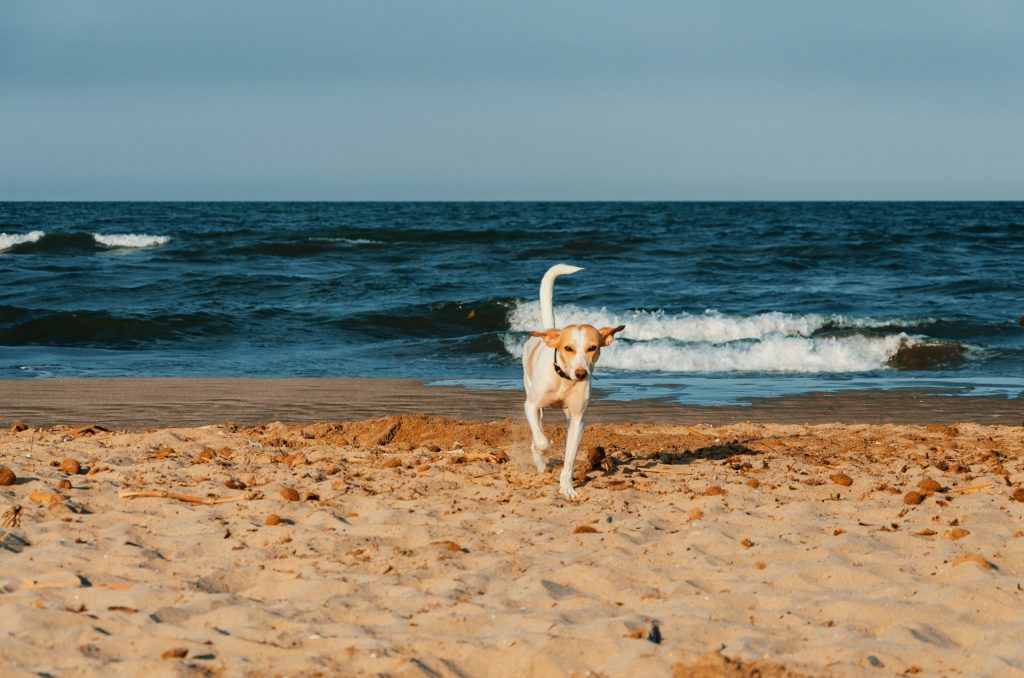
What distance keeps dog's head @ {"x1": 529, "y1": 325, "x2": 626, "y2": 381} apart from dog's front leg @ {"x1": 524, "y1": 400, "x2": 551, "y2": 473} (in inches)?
18.9

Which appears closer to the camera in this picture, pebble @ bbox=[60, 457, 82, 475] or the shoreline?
pebble @ bbox=[60, 457, 82, 475]

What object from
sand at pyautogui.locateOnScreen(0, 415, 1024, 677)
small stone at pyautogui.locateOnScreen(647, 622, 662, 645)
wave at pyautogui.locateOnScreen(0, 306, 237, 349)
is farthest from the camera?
wave at pyautogui.locateOnScreen(0, 306, 237, 349)

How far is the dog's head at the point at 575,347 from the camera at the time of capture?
660 cm

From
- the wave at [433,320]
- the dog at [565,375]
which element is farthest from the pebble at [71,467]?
the wave at [433,320]

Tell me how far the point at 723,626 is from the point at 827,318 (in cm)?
1754

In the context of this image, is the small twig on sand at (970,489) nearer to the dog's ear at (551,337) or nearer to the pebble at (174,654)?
the dog's ear at (551,337)

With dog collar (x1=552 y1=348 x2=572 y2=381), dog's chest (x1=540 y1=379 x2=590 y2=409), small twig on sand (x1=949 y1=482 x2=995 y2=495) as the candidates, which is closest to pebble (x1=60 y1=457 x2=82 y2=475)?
dog's chest (x1=540 y1=379 x2=590 y2=409)

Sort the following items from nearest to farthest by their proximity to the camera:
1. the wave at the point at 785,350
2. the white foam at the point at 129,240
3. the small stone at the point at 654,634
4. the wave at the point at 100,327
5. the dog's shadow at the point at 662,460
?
the small stone at the point at 654,634
the dog's shadow at the point at 662,460
the wave at the point at 785,350
the wave at the point at 100,327
the white foam at the point at 129,240

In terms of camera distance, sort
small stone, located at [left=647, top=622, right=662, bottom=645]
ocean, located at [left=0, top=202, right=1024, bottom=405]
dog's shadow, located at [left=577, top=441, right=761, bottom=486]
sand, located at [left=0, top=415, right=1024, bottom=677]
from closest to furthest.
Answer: sand, located at [left=0, top=415, right=1024, bottom=677]
small stone, located at [left=647, top=622, right=662, bottom=645]
dog's shadow, located at [left=577, top=441, right=761, bottom=486]
ocean, located at [left=0, top=202, right=1024, bottom=405]

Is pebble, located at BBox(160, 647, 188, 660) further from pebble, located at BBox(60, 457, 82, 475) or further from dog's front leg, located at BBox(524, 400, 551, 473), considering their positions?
dog's front leg, located at BBox(524, 400, 551, 473)

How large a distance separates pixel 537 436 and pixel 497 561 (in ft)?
6.60

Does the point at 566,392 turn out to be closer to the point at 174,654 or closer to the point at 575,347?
the point at 575,347

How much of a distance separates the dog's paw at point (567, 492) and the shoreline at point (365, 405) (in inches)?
151

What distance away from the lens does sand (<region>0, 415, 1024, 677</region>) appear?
4.05 m
